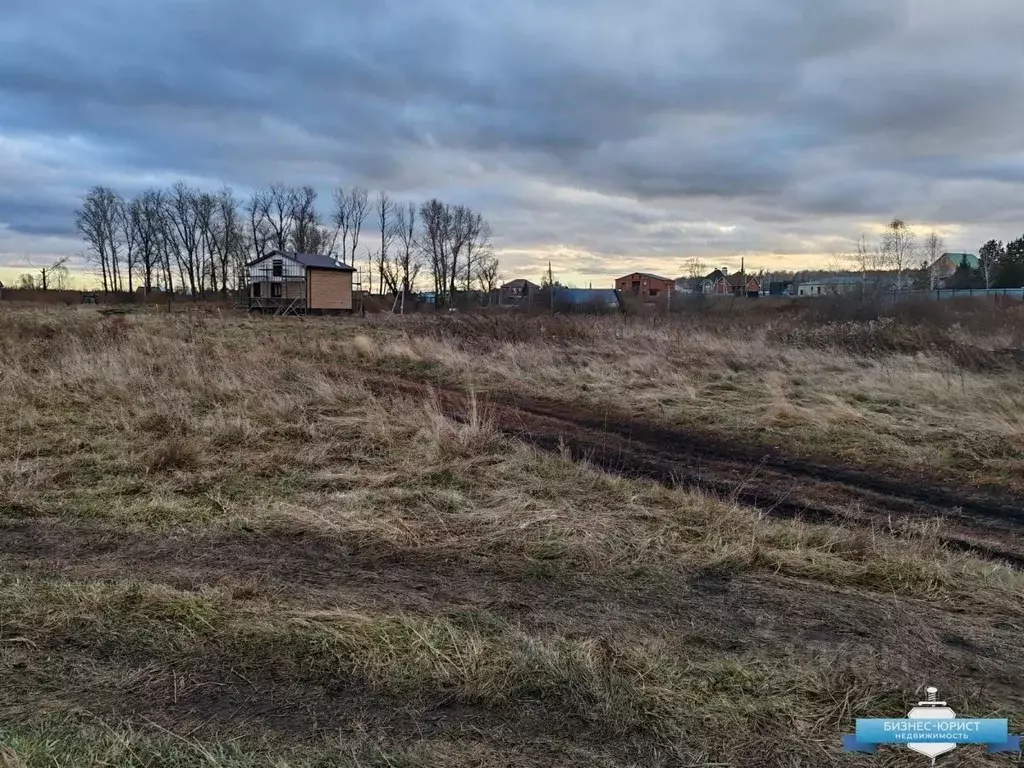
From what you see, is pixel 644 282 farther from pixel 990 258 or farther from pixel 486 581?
pixel 486 581

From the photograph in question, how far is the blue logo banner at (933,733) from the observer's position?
2.32 metres

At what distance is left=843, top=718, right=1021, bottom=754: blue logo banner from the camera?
2.32 m

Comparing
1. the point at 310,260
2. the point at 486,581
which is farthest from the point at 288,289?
the point at 486,581

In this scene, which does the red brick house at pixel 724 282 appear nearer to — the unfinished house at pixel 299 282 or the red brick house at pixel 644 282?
the red brick house at pixel 644 282

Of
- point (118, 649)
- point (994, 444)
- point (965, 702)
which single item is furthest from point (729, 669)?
point (994, 444)

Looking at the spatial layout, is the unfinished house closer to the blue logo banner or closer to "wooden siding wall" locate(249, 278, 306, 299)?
"wooden siding wall" locate(249, 278, 306, 299)

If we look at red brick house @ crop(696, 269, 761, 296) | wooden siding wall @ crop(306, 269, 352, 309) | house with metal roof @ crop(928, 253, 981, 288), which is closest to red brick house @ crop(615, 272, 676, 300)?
red brick house @ crop(696, 269, 761, 296)

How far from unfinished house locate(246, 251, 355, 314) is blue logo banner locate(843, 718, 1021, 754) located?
50449 millimetres

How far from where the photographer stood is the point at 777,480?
6766mm
